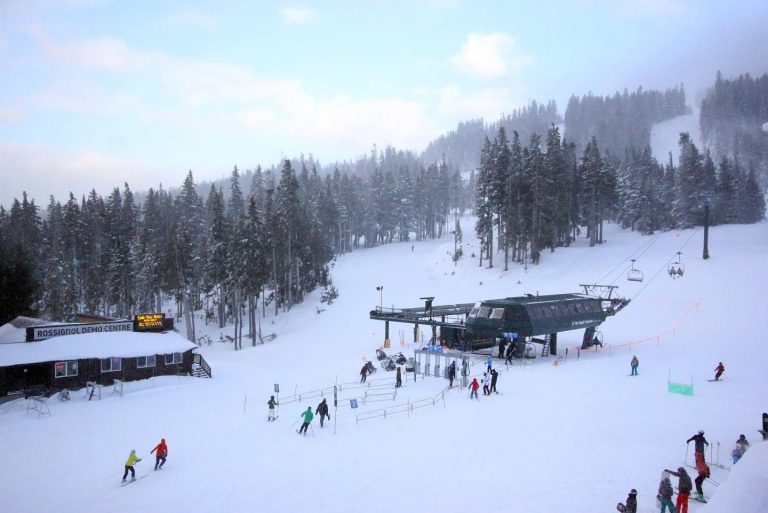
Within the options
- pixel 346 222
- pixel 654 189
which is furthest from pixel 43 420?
pixel 654 189

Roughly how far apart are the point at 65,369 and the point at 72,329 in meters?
4.34

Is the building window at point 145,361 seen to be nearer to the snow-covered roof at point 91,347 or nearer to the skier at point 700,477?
the snow-covered roof at point 91,347

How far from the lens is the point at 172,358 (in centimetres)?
3431

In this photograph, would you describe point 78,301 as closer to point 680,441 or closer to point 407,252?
point 407,252

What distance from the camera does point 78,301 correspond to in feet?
226

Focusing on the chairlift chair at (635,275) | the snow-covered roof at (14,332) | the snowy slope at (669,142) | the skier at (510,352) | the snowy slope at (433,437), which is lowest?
the snowy slope at (433,437)

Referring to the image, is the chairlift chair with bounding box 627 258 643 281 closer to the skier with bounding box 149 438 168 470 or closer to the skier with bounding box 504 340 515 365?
the skier with bounding box 504 340 515 365

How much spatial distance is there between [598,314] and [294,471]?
26082 mm

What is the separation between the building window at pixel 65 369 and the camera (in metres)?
29.4

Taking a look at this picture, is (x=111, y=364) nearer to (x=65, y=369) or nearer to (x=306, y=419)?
(x=65, y=369)

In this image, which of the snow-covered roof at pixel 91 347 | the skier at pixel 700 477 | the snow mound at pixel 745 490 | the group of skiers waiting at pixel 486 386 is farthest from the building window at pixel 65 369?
the snow mound at pixel 745 490

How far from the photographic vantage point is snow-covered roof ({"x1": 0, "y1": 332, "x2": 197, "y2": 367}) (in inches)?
1142

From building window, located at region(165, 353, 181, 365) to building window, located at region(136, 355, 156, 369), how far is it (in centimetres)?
91

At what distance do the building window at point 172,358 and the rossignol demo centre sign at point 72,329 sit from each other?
4838mm
